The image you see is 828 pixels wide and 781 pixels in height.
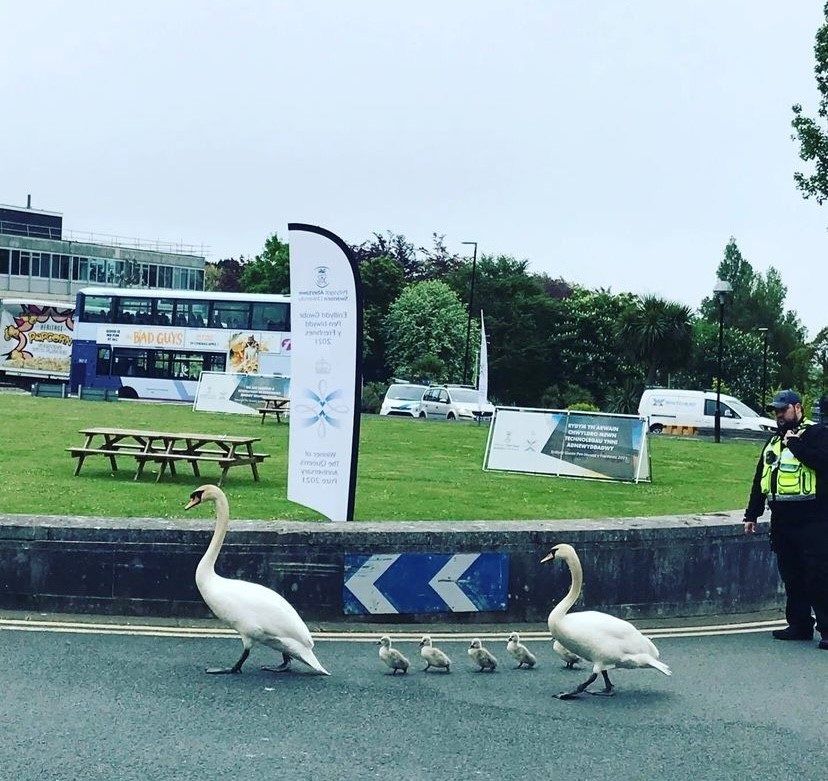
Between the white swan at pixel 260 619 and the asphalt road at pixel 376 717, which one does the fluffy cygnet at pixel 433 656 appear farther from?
the white swan at pixel 260 619

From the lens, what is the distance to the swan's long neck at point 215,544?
7.90m

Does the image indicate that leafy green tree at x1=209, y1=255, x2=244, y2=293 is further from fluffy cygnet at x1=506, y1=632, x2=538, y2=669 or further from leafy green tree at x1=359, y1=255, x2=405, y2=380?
fluffy cygnet at x1=506, y1=632, x2=538, y2=669

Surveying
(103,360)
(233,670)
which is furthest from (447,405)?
(233,670)

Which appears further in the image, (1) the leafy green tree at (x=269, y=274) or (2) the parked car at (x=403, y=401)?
(1) the leafy green tree at (x=269, y=274)

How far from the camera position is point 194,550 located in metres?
9.35

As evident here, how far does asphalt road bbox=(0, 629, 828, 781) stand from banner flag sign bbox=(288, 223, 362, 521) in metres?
3.55

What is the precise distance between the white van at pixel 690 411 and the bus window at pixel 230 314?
49.7 ft

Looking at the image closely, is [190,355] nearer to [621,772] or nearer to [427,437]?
[427,437]

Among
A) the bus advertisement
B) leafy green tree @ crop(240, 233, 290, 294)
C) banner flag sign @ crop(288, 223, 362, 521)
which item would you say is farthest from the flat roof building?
banner flag sign @ crop(288, 223, 362, 521)

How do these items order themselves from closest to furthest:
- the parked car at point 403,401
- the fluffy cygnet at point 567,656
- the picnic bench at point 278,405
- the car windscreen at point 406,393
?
the fluffy cygnet at point 567,656 → the picnic bench at point 278,405 → the parked car at point 403,401 → the car windscreen at point 406,393

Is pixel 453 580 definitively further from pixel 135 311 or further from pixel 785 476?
pixel 135 311

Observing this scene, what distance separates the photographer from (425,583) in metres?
9.52

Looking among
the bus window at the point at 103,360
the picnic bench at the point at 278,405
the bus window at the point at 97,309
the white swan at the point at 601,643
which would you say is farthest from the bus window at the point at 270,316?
the white swan at the point at 601,643

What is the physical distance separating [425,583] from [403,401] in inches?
1418
